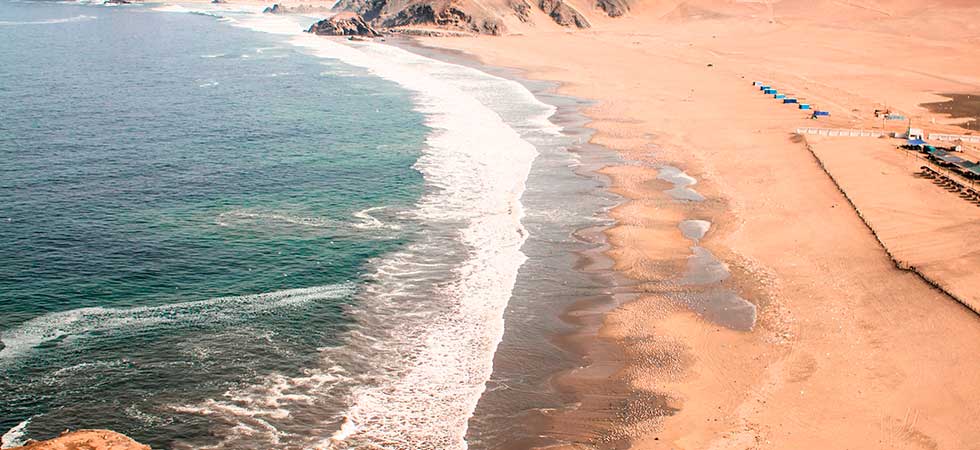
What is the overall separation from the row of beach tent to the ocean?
66.2 ft

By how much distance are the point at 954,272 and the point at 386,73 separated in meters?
70.0

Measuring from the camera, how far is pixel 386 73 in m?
92.8

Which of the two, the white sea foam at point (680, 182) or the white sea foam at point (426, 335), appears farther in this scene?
the white sea foam at point (680, 182)

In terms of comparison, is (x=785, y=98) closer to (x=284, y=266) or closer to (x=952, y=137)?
(x=952, y=137)

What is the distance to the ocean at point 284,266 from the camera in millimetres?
23625

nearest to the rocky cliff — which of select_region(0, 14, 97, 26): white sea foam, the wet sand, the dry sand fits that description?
select_region(0, 14, 97, 26): white sea foam

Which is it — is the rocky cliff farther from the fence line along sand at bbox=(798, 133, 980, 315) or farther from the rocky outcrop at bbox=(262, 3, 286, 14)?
the fence line along sand at bbox=(798, 133, 980, 315)

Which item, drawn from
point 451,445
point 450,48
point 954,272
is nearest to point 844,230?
point 954,272

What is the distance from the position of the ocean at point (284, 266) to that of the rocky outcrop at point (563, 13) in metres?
79.9

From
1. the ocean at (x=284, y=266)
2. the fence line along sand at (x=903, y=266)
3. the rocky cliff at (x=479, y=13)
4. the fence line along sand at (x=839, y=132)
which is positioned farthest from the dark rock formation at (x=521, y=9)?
the fence line along sand at (x=903, y=266)

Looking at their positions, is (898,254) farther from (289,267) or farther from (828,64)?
(828,64)

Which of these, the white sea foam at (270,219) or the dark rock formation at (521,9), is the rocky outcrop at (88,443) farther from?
the dark rock formation at (521,9)

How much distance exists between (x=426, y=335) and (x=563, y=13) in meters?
126

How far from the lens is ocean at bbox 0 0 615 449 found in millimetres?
23625
